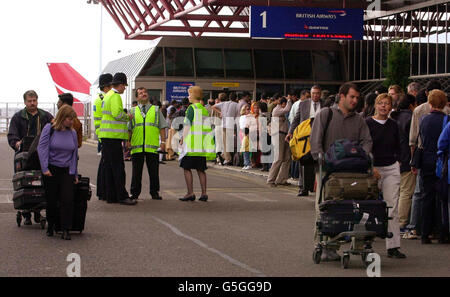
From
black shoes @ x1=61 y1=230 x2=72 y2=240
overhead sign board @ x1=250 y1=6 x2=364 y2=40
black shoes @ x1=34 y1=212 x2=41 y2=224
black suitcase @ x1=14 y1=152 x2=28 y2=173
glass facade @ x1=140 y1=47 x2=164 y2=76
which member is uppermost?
overhead sign board @ x1=250 y1=6 x2=364 y2=40

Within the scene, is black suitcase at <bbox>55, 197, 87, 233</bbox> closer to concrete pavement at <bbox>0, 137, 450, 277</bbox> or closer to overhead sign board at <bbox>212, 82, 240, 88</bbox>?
concrete pavement at <bbox>0, 137, 450, 277</bbox>

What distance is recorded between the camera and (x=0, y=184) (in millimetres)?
19094

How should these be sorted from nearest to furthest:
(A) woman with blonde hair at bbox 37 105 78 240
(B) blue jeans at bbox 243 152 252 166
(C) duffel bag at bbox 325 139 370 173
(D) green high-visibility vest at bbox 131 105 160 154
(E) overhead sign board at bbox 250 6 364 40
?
(C) duffel bag at bbox 325 139 370 173
(A) woman with blonde hair at bbox 37 105 78 240
(D) green high-visibility vest at bbox 131 105 160 154
(B) blue jeans at bbox 243 152 252 166
(E) overhead sign board at bbox 250 6 364 40

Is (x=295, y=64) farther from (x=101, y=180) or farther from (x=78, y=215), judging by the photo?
(x=78, y=215)

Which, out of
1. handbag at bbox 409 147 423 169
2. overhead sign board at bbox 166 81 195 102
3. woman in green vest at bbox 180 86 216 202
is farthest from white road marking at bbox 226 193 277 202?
overhead sign board at bbox 166 81 195 102

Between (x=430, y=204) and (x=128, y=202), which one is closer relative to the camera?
(x=430, y=204)

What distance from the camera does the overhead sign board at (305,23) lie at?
32094 mm

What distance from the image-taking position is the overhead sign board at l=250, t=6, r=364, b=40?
32.1 meters

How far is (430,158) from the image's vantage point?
11594mm

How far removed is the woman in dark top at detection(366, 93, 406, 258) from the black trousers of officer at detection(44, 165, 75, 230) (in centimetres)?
359

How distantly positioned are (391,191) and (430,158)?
1.61 metres

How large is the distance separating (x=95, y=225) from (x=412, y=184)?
4.14 meters

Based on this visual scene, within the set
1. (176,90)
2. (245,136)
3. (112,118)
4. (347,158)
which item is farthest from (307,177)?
(176,90)
